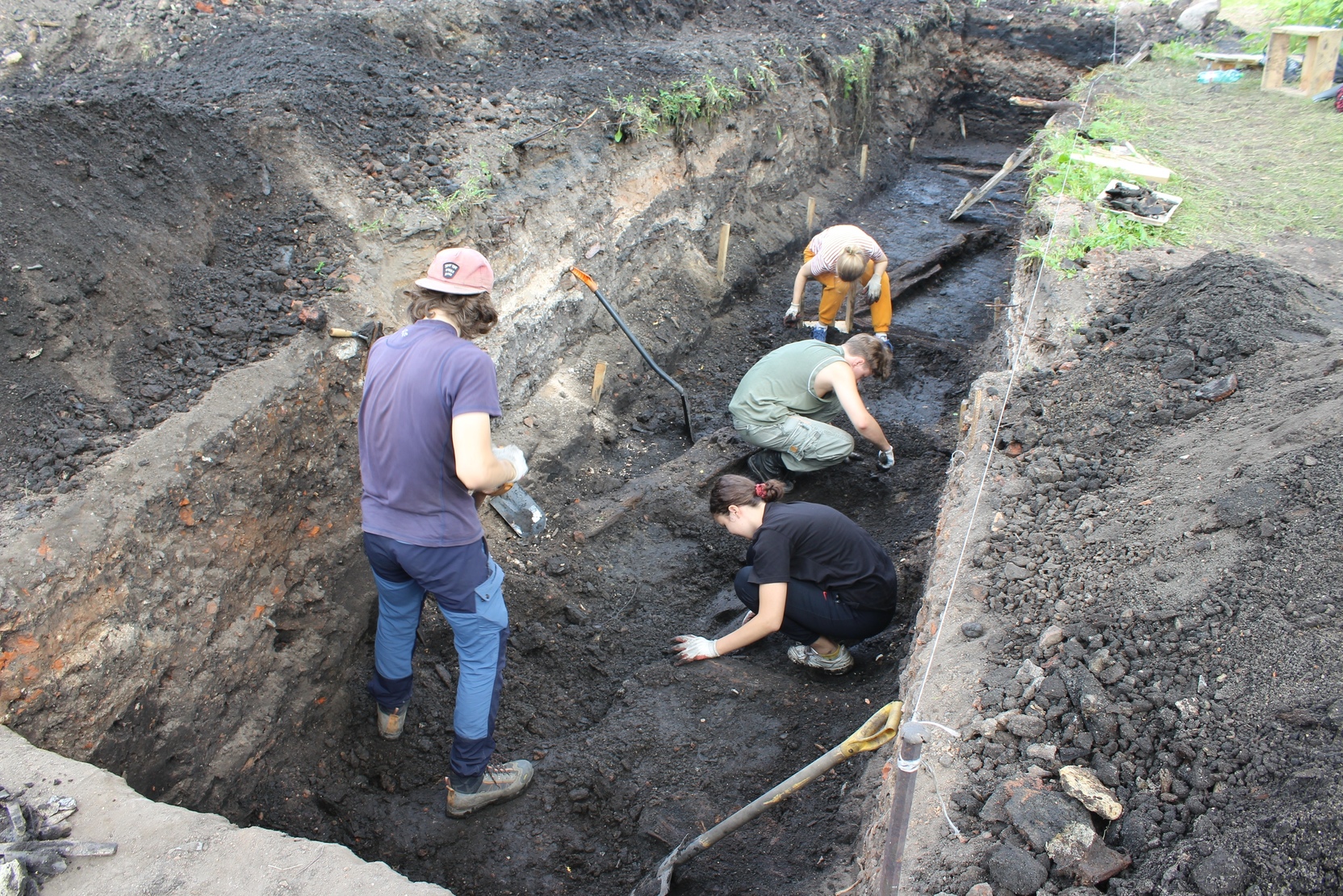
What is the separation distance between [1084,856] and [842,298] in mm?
5033

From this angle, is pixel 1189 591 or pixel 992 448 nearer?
pixel 1189 591

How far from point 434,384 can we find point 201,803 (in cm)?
178

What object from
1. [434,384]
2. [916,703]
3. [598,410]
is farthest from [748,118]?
[916,703]

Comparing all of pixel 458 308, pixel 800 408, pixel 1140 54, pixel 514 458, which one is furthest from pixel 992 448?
pixel 1140 54

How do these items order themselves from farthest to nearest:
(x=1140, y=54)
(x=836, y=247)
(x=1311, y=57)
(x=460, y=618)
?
1. (x=1140, y=54)
2. (x=1311, y=57)
3. (x=836, y=247)
4. (x=460, y=618)

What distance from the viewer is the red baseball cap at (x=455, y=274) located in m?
2.69

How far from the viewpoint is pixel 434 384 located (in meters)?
2.53

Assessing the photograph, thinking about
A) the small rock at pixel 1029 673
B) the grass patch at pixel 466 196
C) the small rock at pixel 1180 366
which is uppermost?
the grass patch at pixel 466 196

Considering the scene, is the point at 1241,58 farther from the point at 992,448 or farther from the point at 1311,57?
the point at 992,448

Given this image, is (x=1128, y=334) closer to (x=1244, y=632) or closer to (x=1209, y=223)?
(x=1209, y=223)

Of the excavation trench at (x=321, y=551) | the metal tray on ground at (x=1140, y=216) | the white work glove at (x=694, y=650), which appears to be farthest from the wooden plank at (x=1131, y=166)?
the white work glove at (x=694, y=650)

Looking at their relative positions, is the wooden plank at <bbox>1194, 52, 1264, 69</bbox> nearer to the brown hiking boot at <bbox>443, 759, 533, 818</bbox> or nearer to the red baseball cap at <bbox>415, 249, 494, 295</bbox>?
the red baseball cap at <bbox>415, 249, 494, 295</bbox>

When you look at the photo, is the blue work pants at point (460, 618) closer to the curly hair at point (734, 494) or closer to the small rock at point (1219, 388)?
the curly hair at point (734, 494)

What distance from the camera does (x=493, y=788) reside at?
308 centimetres
